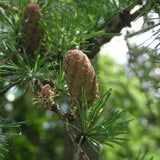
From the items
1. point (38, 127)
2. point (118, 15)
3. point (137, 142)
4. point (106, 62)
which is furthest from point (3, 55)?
point (106, 62)

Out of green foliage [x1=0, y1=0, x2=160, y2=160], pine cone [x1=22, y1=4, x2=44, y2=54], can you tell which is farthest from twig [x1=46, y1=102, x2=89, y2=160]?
pine cone [x1=22, y1=4, x2=44, y2=54]

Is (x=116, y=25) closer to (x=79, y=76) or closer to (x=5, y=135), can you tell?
(x=79, y=76)

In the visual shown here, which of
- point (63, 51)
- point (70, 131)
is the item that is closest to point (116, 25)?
point (63, 51)

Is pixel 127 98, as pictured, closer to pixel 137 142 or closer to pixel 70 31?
pixel 137 142

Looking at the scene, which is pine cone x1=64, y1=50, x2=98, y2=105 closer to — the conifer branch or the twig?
the twig

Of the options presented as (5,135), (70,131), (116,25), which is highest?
(116,25)
